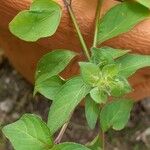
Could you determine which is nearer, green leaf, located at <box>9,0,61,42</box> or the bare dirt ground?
green leaf, located at <box>9,0,61,42</box>

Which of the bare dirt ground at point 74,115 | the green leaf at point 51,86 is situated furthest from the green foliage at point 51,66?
the bare dirt ground at point 74,115

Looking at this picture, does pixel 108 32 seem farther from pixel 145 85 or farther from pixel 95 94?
pixel 145 85

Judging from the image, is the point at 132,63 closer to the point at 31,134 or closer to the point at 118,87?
the point at 118,87

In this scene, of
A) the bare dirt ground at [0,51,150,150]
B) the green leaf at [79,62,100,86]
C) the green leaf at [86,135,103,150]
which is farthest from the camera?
the bare dirt ground at [0,51,150,150]

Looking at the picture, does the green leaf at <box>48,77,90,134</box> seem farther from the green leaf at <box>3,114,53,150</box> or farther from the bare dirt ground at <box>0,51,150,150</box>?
the bare dirt ground at <box>0,51,150,150</box>

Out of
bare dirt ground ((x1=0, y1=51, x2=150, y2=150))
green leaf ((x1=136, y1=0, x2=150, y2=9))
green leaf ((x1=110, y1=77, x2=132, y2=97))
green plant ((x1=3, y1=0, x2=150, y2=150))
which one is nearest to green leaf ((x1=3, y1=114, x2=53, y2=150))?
green plant ((x1=3, y1=0, x2=150, y2=150))

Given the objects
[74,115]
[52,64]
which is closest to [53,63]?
[52,64]

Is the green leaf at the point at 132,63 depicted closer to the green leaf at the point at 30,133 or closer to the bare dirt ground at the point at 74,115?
the green leaf at the point at 30,133

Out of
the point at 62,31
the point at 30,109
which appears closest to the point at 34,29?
the point at 62,31
